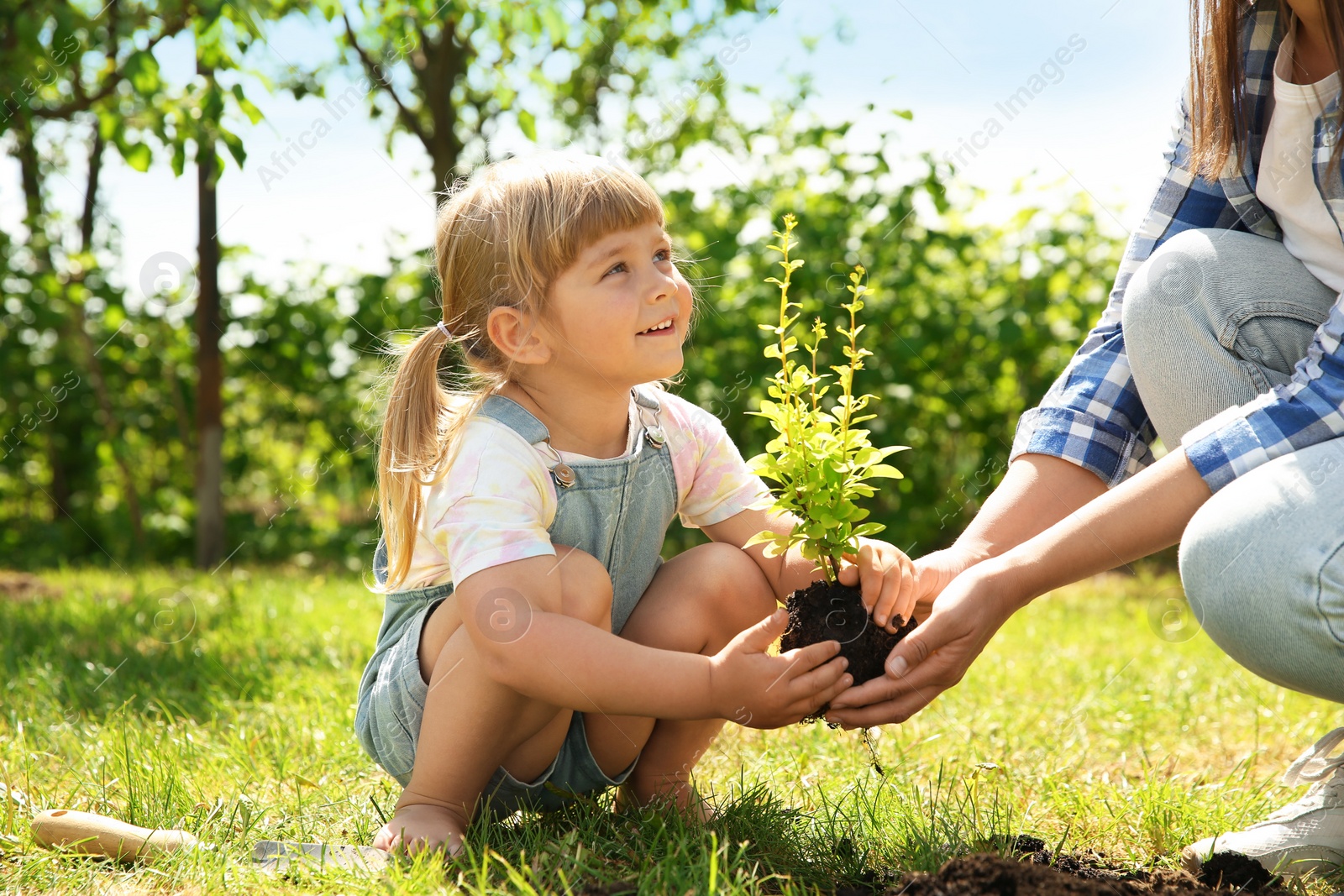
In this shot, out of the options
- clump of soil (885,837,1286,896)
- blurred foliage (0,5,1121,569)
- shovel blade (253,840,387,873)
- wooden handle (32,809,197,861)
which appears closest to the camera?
clump of soil (885,837,1286,896)

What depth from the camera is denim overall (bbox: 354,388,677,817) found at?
1.95m

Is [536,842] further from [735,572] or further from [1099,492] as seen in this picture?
[1099,492]

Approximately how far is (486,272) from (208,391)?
4379 millimetres

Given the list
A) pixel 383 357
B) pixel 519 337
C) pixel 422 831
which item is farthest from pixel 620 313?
pixel 383 357

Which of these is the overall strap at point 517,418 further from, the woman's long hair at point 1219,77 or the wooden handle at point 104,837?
the woman's long hair at point 1219,77

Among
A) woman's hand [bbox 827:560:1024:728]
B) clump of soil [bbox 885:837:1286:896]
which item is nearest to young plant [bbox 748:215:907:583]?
woman's hand [bbox 827:560:1024:728]

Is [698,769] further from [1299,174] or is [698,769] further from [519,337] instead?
[1299,174]

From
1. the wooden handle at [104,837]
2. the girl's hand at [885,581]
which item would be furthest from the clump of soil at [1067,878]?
the wooden handle at [104,837]

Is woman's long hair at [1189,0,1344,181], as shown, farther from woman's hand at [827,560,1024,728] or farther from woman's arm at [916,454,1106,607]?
woman's hand at [827,560,1024,728]

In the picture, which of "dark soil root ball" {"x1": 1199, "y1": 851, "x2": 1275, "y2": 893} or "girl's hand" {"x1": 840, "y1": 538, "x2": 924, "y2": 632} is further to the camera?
"girl's hand" {"x1": 840, "y1": 538, "x2": 924, "y2": 632}

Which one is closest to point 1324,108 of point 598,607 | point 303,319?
point 598,607

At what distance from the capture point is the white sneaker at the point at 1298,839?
5.77 ft

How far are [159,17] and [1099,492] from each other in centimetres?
433

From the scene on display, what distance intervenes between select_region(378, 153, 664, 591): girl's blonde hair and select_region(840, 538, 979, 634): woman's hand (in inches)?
29.2
